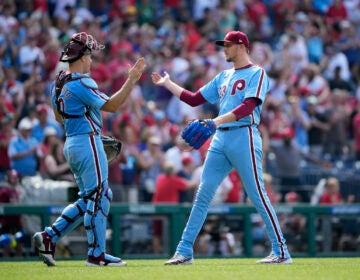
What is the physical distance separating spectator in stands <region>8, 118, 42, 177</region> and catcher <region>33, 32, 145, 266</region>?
17.6 ft

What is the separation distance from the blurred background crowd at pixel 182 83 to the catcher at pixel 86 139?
4.46 metres

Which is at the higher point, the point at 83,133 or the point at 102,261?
A: the point at 83,133

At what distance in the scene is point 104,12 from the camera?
65.9 feet

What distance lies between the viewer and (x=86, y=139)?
28.1ft

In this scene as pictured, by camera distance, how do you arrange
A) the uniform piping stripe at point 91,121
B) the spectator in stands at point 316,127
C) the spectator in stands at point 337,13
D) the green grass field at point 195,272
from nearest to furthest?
1. the green grass field at point 195,272
2. the uniform piping stripe at point 91,121
3. the spectator in stands at point 316,127
4. the spectator in stands at point 337,13

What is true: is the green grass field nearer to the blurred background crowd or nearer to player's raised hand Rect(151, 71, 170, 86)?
player's raised hand Rect(151, 71, 170, 86)

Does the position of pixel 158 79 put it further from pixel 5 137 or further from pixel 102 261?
pixel 5 137

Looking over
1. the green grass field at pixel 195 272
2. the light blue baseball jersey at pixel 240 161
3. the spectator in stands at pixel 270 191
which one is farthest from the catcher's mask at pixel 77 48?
the spectator in stands at pixel 270 191

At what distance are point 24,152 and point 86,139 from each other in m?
5.68

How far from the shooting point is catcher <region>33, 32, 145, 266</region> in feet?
27.9

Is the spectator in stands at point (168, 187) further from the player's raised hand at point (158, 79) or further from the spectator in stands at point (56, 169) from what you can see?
the player's raised hand at point (158, 79)

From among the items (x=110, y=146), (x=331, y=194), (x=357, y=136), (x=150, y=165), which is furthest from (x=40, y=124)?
(x=357, y=136)

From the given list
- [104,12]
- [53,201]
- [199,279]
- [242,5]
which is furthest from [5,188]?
[242,5]

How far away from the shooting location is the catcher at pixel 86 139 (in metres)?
8.50
